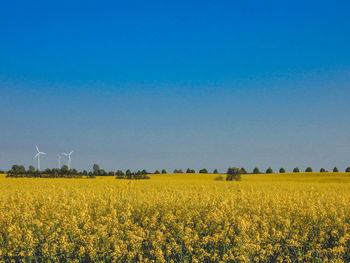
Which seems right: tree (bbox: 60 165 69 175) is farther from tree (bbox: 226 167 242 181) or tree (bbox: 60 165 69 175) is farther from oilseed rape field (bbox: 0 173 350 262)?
oilseed rape field (bbox: 0 173 350 262)

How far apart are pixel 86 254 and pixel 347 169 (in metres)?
81.7

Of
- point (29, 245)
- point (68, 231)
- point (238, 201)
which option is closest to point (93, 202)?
point (68, 231)

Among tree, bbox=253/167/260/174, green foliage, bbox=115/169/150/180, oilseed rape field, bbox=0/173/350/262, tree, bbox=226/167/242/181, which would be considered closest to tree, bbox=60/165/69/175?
Answer: green foliage, bbox=115/169/150/180

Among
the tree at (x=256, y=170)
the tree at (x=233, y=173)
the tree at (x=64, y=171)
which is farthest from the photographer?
the tree at (x=256, y=170)

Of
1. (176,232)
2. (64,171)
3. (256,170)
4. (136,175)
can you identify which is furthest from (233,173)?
(176,232)

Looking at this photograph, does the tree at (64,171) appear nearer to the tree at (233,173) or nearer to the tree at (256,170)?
the tree at (233,173)

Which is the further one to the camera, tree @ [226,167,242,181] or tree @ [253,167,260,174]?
tree @ [253,167,260,174]

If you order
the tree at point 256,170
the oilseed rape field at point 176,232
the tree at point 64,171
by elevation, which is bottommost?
the tree at point 256,170

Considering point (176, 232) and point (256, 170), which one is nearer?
point (176, 232)

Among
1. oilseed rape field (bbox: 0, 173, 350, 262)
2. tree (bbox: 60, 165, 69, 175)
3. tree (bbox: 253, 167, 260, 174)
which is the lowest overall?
tree (bbox: 253, 167, 260, 174)

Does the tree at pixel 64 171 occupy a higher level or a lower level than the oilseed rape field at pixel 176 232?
higher

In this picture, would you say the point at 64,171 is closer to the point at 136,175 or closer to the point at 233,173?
the point at 136,175

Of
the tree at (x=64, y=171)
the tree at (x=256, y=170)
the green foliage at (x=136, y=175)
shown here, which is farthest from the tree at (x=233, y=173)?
the tree at (x=64, y=171)

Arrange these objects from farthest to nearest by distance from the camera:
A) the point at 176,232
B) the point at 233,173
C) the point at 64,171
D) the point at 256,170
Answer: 1. the point at 256,170
2. the point at 64,171
3. the point at 233,173
4. the point at 176,232
